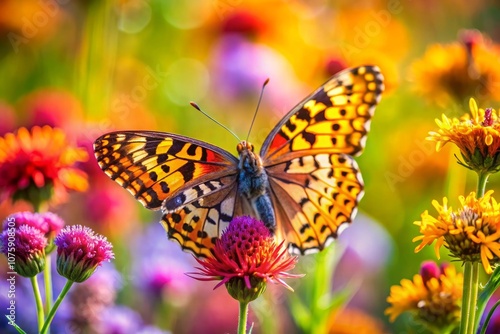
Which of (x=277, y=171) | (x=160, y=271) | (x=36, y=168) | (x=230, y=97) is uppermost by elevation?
(x=230, y=97)

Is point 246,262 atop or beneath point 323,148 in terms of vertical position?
beneath

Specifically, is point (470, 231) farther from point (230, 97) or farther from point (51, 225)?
point (230, 97)

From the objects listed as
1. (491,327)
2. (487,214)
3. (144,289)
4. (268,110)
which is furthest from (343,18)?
(487,214)

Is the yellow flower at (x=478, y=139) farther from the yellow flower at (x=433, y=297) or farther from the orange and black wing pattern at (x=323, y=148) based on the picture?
the orange and black wing pattern at (x=323, y=148)

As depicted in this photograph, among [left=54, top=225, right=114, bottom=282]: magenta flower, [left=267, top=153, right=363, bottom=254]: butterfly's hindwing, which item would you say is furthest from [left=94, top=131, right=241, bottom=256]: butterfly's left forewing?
[left=54, top=225, right=114, bottom=282]: magenta flower
